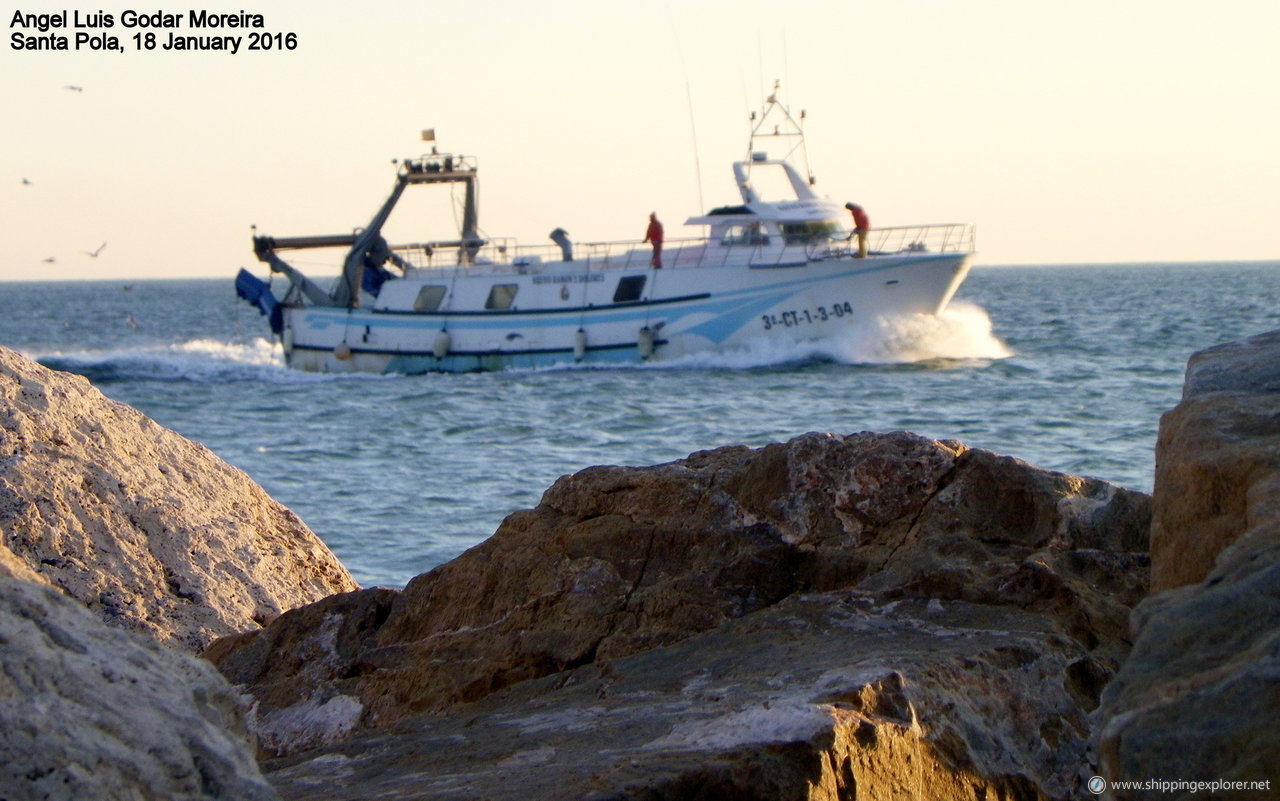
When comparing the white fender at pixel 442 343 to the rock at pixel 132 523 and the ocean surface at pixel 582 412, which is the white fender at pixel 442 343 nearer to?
the ocean surface at pixel 582 412

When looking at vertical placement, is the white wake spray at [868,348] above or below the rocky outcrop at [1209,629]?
below

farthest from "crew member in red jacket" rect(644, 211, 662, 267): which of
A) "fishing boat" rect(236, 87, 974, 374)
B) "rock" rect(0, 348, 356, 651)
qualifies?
"rock" rect(0, 348, 356, 651)

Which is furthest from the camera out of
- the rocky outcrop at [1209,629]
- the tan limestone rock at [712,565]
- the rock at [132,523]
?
the rock at [132,523]

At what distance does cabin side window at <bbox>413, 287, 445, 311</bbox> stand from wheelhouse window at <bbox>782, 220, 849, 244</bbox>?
21.4 feet

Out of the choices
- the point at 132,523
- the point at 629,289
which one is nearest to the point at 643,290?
the point at 629,289

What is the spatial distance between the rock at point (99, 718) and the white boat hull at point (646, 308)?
22.2 metres

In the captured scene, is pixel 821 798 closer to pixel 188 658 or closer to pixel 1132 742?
pixel 1132 742

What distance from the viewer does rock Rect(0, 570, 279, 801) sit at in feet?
6.29

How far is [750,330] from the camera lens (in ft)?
80.9

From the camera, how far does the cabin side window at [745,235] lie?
969 inches

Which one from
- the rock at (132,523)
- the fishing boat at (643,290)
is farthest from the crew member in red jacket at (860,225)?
the rock at (132,523)

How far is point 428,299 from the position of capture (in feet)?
88.5

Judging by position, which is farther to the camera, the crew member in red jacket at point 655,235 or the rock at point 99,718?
the crew member in red jacket at point 655,235

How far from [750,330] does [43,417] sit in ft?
67.1
